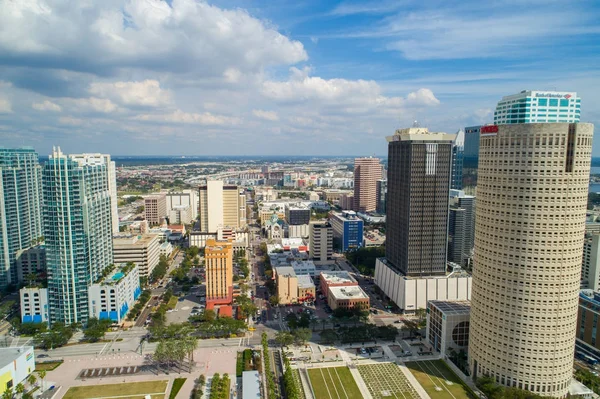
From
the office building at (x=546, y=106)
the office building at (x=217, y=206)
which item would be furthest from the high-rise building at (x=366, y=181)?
the office building at (x=546, y=106)

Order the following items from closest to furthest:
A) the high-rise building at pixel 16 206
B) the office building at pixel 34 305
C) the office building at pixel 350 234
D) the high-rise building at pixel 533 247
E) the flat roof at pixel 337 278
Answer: the high-rise building at pixel 533 247, the office building at pixel 34 305, the flat roof at pixel 337 278, the high-rise building at pixel 16 206, the office building at pixel 350 234

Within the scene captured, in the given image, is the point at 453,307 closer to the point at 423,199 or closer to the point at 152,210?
the point at 423,199

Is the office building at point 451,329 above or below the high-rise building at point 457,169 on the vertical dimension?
below

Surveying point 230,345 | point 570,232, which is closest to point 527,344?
point 570,232

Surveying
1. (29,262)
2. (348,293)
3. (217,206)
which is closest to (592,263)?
(348,293)

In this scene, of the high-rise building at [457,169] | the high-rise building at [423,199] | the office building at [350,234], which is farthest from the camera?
the high-rise building at [457,169]

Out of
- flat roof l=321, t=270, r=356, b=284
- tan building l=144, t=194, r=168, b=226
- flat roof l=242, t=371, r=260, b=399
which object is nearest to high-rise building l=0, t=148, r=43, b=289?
tan building l=144, t=194, r=168, b=226

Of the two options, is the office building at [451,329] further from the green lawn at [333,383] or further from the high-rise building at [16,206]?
the high-rise building at [16,206]
